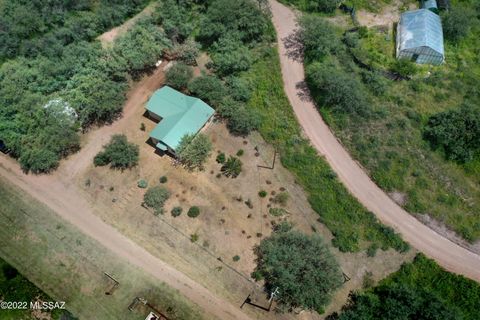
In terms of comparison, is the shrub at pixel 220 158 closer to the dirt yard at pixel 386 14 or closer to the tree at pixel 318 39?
the tree at pixel 318 39

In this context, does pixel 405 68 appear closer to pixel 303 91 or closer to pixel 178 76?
pixel 303 91

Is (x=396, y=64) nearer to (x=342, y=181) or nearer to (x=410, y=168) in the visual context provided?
(x=410, y=168)

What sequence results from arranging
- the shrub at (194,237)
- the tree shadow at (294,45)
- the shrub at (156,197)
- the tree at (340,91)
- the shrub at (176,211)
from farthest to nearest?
the tree shadow at (294,45)
the tree at (340,91)
the shrub at (156,197)
the shrub at (176,211)
the shrub at (194,237)

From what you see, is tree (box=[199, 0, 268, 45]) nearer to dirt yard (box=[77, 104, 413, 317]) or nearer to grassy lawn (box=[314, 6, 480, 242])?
grassy lawn (box=[314, 6, 480, 242])

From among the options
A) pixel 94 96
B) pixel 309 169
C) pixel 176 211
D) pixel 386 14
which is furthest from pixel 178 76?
pixel 386 14

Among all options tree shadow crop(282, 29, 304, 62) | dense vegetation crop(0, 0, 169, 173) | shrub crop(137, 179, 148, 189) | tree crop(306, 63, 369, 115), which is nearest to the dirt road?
dense vegetation crop(0, 0, 169, 173)

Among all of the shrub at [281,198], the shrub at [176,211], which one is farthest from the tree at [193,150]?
the shrub at [281,198]

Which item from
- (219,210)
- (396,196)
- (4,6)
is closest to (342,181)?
(396,196)

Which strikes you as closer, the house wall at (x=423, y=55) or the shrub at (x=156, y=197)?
the shrub at (x=156, y=197)
